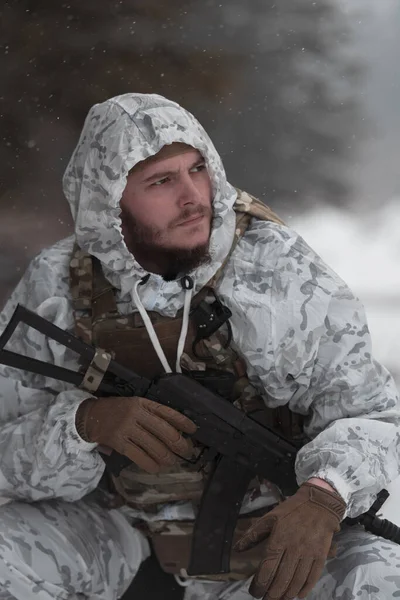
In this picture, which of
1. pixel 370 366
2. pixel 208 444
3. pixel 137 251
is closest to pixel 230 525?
pixel 208 444

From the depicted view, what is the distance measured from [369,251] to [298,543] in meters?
0.95

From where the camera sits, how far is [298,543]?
3.44 ft

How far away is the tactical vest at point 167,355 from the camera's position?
1214 millimetres

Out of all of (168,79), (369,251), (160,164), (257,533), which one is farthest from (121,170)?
(369,251)

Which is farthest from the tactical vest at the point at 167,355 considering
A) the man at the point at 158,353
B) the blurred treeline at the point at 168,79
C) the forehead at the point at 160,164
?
the blurred treeline at the point at 168,79

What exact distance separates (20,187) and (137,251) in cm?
64

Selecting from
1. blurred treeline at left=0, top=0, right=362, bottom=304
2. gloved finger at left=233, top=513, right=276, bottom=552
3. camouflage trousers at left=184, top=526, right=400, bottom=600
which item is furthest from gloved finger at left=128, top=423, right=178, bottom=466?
blurred treeline at left=0, top=0, right=362, bottom=304

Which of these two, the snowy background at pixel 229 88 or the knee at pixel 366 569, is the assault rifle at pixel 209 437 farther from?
the snowy background at pixel 229 88

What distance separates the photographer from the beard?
1191 mm

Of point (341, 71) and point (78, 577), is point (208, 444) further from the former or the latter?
point (341, 71)

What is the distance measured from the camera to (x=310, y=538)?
3.44 feet

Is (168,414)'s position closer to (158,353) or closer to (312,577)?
(158,353)

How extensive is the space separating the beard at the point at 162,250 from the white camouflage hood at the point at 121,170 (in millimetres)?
17

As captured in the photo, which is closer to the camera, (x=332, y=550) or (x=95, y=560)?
(x=332, y=550)
